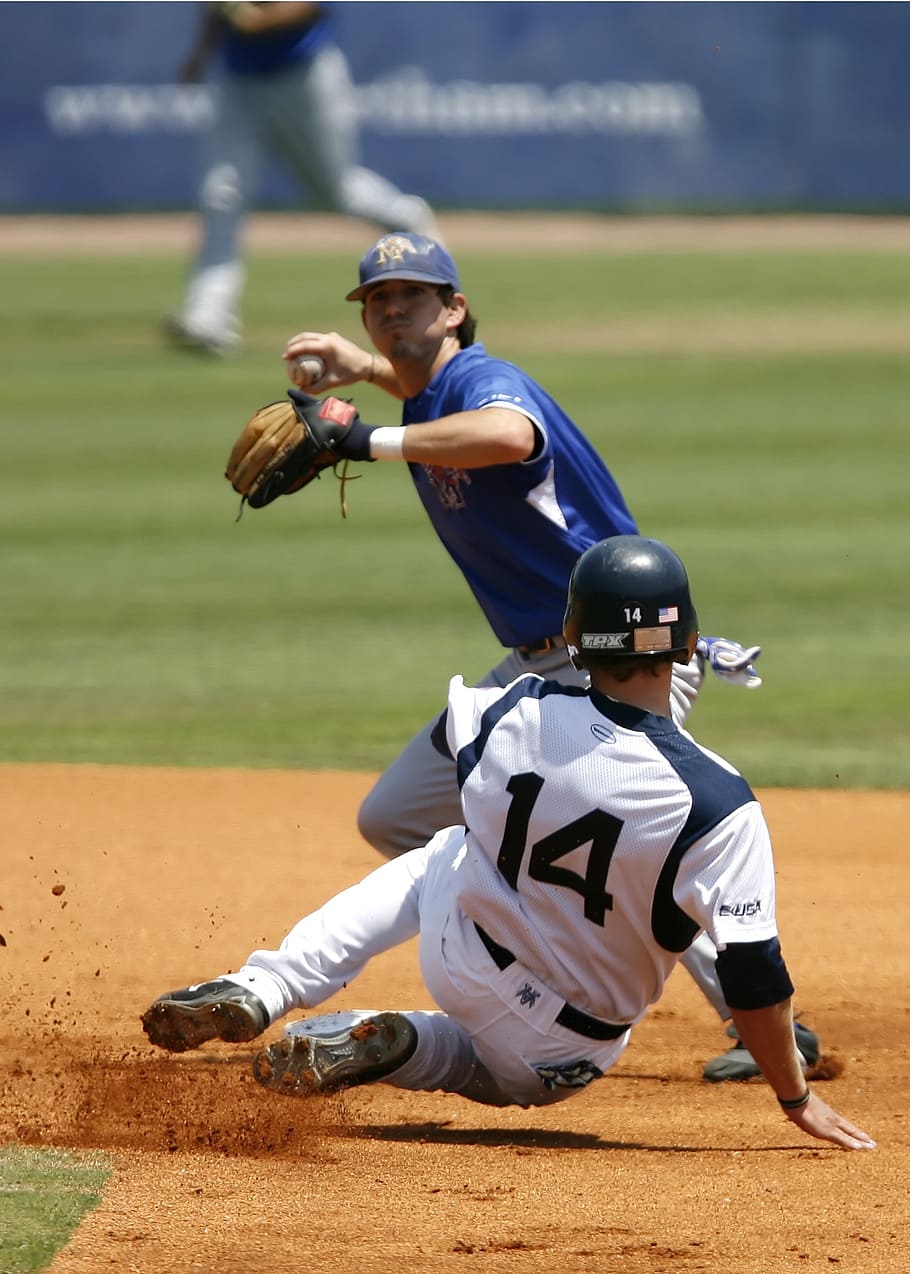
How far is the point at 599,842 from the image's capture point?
3.38 metres

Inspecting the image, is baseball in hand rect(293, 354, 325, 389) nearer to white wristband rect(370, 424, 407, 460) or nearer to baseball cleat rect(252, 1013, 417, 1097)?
white wristband rect(370, 424, 407, 460)

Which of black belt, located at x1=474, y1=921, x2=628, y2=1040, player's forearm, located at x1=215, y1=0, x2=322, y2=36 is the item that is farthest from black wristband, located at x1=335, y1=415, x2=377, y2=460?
player's forearm, located at x1=215, y1=0, x2=322, y2=36

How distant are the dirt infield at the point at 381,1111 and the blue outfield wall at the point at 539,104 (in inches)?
720

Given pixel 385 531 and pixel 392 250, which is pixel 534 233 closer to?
pixel 385 531

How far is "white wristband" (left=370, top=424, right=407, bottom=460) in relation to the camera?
4.08 metres

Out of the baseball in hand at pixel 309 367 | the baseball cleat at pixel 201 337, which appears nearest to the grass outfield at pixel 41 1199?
the baseball in hand at pixel 309 367

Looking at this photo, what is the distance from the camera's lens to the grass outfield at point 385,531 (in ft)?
25.0

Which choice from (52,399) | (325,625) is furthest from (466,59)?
(325,625)

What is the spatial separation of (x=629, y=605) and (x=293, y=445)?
3.87 feet

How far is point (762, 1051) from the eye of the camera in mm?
3402

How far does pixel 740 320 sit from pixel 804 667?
10527 millimetres

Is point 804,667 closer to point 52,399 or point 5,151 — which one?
point 52,399

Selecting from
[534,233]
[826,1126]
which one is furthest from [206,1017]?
[534,233]

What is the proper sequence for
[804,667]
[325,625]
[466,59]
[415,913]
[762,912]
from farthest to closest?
[466,59], [325,625], [804,667], [415,913], [762,912]
